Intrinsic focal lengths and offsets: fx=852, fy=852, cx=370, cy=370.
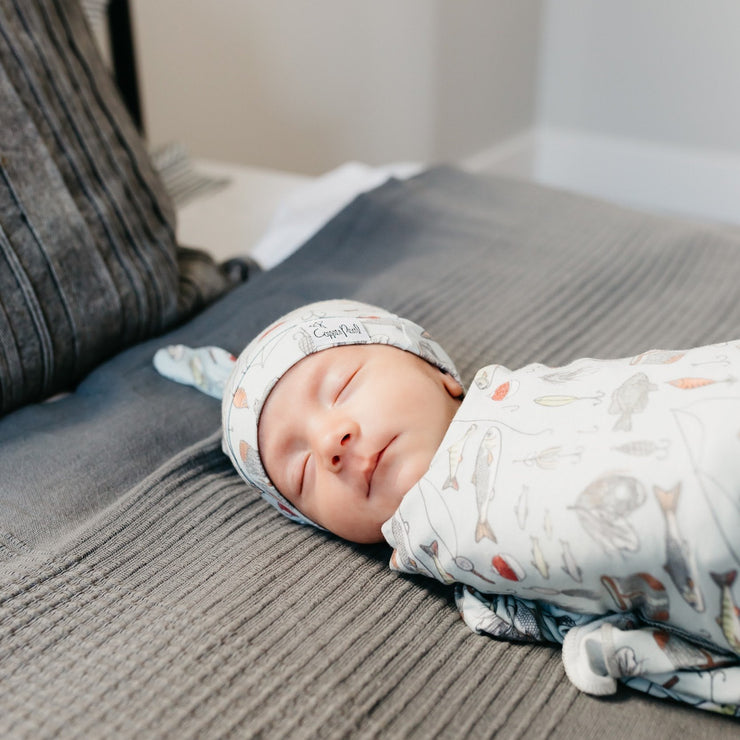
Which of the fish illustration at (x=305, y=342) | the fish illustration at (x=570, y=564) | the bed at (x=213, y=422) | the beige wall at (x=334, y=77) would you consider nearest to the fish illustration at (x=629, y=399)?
the fish illustration at (x=570, y=564)

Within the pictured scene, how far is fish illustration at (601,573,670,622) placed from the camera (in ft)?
2.15

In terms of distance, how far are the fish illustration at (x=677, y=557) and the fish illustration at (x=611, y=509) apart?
2 centimetres

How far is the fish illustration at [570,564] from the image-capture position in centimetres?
67

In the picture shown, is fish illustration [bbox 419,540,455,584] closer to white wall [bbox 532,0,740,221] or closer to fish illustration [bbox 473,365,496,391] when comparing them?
fish illustration [bbox 473,365,496,391]

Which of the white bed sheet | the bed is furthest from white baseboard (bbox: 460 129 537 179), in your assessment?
the bed

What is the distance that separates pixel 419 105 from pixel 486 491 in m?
2.13

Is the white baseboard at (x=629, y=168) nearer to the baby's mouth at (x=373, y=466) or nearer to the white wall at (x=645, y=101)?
the white wall at (x=645, y=101)

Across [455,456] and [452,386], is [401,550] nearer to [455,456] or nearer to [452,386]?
[455,456]

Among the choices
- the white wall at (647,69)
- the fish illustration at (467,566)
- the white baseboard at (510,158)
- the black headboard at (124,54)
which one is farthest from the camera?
the white baseboard at (510,158)

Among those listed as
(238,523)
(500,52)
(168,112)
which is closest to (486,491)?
(238,523)

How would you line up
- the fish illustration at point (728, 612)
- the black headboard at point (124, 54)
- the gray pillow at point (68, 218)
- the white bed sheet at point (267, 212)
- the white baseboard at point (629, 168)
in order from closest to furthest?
the fish illustration at point (728, 612), the gray pillow at point (68, 218), the white bed sheet at point (267, 212), the black headboard at point (124, 54), the white baseboard at point (629, 168)

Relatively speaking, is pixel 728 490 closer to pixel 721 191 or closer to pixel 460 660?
pixel 460 660

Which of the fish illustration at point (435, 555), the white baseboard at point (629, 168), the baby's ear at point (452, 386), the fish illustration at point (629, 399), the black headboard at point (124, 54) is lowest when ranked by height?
the white baseboard at point (629, 168)

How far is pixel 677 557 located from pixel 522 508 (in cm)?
13
